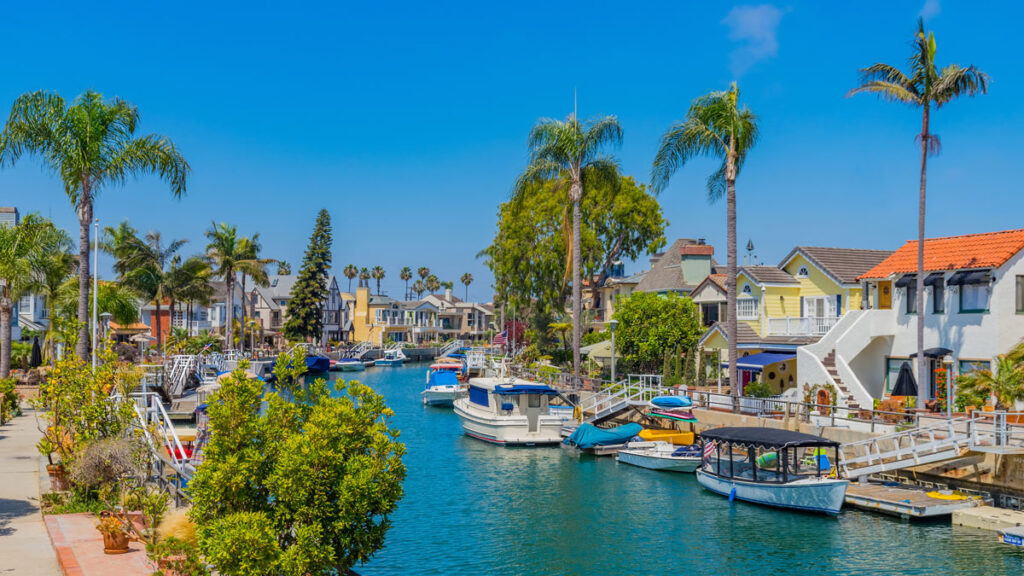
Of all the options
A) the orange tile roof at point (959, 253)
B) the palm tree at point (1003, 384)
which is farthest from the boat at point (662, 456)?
the orange tile roof at point (959, 253)

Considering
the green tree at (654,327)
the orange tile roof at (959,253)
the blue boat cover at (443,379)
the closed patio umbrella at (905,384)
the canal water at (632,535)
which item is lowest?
the canal water at (632,535)

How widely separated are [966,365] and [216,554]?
31.7m

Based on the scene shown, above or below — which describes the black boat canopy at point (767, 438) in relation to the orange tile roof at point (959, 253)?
below

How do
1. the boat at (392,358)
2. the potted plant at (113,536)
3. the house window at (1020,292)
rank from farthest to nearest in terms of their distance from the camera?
the boat at (392,358) < the house window at (1020,292) < the potted plant at (113,536)

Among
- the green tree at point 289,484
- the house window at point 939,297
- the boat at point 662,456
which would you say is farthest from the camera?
the house window at point 939,297

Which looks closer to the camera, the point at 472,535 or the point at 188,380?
the point at 472,535

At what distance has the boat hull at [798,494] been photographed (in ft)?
80.9

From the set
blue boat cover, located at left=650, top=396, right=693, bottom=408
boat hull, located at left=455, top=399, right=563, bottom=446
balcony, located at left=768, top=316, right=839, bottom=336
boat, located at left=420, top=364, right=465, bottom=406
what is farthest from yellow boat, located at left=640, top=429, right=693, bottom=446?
boat, located at left=420, top=364, right=465, bottom=406

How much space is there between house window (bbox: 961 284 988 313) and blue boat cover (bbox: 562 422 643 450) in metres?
14.2

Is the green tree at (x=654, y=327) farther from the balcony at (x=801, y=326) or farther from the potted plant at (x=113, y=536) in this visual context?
the potted plant at (x=113, y=536)

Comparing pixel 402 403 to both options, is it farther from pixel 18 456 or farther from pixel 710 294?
pixel 18 456

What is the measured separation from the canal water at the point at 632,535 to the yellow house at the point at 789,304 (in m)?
14.4

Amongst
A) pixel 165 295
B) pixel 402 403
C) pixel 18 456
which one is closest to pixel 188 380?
pixel 402 403

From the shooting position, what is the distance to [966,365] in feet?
111
